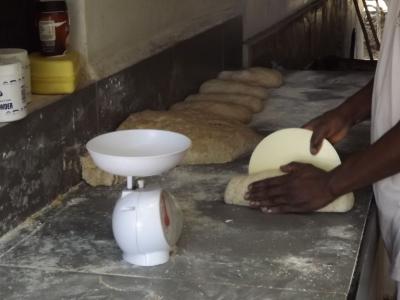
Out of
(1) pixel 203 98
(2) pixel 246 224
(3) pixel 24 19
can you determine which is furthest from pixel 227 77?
(2) pixel 246 224

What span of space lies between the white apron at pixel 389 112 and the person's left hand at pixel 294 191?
128 millimetres

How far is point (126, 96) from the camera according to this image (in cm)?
207

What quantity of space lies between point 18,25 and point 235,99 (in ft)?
3.32

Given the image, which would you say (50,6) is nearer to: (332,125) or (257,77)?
(332,125)

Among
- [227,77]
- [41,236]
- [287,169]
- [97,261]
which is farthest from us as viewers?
[227,77]

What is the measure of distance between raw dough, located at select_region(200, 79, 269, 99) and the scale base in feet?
4.64

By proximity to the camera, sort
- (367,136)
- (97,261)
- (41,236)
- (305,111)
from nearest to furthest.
Answer: (97,261), (41,236), (367,136), (305,111)

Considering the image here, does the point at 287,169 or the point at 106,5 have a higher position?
the point at 106,5

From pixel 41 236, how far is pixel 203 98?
47.1 inches

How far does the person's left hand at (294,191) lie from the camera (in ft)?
5.19

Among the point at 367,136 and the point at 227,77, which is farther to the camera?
the point at 227,77

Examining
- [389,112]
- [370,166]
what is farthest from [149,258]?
[389,112]

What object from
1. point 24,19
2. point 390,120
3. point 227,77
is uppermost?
point 24,19

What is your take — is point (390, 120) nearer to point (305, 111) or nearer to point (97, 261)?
point (97, 261)
